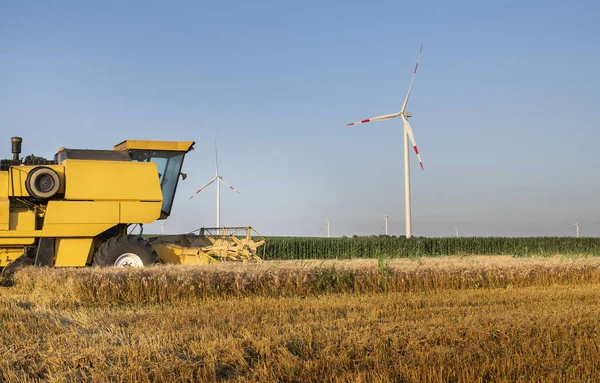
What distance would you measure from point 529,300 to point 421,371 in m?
6.54

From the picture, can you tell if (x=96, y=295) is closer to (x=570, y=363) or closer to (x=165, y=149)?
(x=165, y=149)

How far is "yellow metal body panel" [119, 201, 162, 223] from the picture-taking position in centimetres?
1466

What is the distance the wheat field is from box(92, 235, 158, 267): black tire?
1.65 meters

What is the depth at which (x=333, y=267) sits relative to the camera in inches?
531

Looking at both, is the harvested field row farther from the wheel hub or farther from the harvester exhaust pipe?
the harvester exhaust pipe

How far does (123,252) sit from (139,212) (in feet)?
3.53

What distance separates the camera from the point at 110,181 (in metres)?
14.7

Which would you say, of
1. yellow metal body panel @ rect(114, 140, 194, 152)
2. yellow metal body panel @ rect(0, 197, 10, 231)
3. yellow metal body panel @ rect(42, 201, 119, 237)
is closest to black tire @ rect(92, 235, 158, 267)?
yellow metal body panel @ rect(42, 201, 119, 237)

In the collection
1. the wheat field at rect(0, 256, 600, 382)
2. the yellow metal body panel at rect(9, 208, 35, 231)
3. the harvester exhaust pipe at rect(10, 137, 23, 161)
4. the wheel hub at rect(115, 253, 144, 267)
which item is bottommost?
the wheat field at rect(0, 256, 600, 382)

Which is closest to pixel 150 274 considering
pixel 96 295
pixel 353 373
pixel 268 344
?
pixel 96 295

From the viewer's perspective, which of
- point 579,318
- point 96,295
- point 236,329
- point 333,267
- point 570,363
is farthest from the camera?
point 333,267

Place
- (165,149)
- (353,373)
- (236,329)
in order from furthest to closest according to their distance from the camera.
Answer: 1. (165,149)
2. (236,329)
3. (353,373)

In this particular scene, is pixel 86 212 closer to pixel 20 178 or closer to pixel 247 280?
pixel 20 178

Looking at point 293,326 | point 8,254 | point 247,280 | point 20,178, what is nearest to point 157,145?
point 20,178
